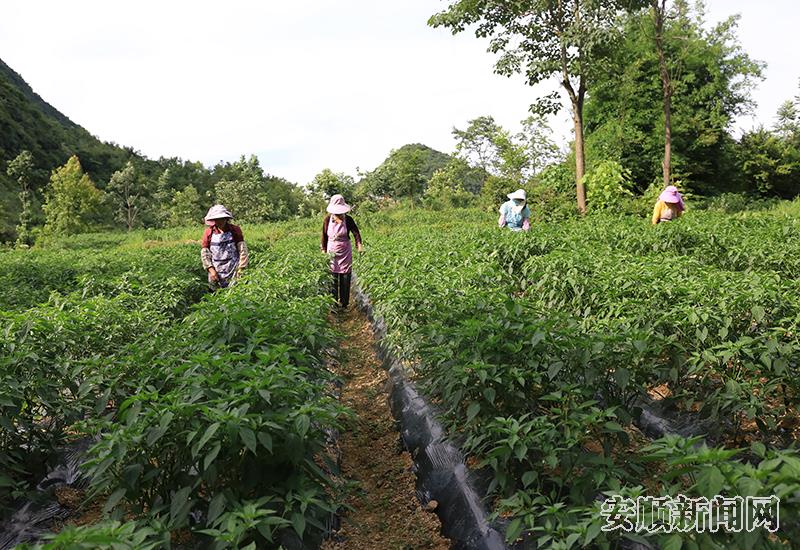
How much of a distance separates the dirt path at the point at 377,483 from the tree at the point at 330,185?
44.1 metres

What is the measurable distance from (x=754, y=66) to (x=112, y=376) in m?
33.2

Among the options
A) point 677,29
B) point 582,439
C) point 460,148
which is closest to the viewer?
point 582,439

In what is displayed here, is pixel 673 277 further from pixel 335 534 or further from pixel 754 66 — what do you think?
pixel 754 66

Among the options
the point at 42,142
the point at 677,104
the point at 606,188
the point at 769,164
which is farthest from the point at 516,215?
the point at 42,142

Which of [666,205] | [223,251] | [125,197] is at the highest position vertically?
[125,197]

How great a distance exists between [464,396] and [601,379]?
0.83 meters

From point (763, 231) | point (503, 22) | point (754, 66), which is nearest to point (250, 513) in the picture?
point (763, 231)

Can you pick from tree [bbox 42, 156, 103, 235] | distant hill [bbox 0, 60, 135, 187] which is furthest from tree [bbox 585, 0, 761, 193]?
distant hill [bbox 0, 60, 135, 187]

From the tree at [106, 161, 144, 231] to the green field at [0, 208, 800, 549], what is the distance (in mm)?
45844

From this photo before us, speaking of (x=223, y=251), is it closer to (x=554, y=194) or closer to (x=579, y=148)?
(x=579, y=148)

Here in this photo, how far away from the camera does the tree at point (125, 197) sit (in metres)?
45.9

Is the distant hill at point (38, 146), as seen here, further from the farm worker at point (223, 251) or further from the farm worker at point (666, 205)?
the farm worker at point (666, 205)

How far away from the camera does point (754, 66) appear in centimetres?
2720

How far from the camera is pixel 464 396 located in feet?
11.0
